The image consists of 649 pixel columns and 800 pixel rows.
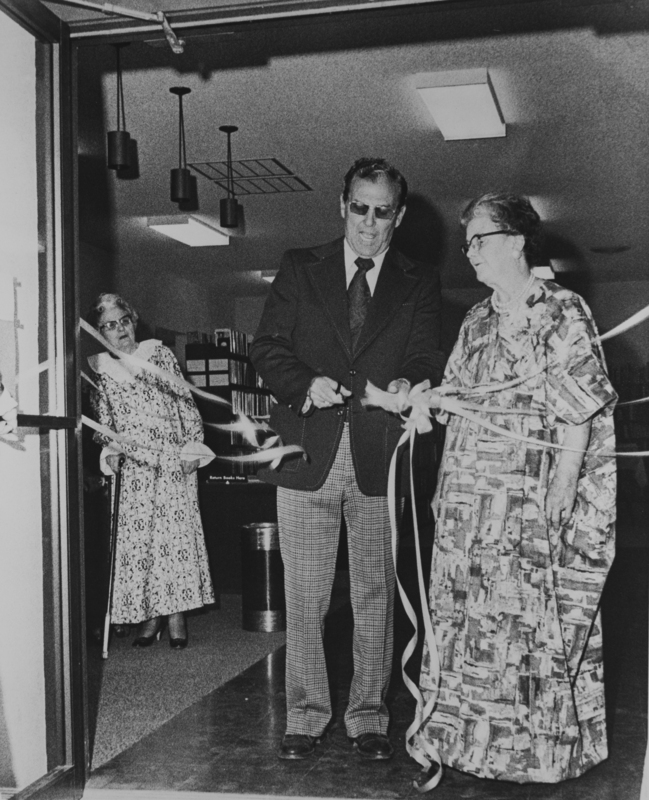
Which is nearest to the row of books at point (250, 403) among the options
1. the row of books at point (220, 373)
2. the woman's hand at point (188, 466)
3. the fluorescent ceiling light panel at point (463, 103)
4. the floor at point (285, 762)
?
the row of books at point (220, 373)

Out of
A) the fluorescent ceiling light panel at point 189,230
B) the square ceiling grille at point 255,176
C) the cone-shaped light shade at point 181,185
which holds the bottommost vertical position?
the cone-shaped light shade at point 181,185

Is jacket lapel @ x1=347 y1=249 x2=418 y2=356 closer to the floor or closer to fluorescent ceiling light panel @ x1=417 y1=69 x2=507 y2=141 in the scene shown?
the floor

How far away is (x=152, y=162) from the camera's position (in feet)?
22.0

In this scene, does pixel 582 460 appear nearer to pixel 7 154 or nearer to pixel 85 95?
pixel 7 154

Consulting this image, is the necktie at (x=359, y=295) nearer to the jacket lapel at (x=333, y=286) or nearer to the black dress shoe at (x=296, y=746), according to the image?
the jacket lapel at (x=333, y=286)

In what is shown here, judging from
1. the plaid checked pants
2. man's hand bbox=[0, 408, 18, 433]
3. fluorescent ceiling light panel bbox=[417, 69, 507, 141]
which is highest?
fluorescent ceiling light panel bbox=[417, 69, 507, 141]

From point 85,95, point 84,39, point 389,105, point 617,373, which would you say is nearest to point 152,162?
point 85,95

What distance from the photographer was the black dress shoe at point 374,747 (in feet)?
9.34

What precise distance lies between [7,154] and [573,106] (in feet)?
13.3

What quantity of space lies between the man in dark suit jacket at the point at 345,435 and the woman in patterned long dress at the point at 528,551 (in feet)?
0.62

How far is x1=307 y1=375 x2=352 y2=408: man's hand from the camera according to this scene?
2703mm

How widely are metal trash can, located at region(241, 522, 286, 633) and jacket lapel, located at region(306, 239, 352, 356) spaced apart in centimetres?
245

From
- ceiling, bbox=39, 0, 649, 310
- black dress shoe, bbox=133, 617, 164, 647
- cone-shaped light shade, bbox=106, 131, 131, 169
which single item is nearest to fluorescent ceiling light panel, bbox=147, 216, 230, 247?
ceiling, bbox=39, 0, 649, 310

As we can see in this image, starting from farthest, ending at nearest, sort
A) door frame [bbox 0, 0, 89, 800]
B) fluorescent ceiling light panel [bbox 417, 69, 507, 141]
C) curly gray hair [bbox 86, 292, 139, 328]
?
fluorescent ceiling light panel [bbox 417, 69, 507, 141]
curly gray hair [bbox 86, 292, 139, 328]
door frame [bbox 0, 0, 89, 800]
